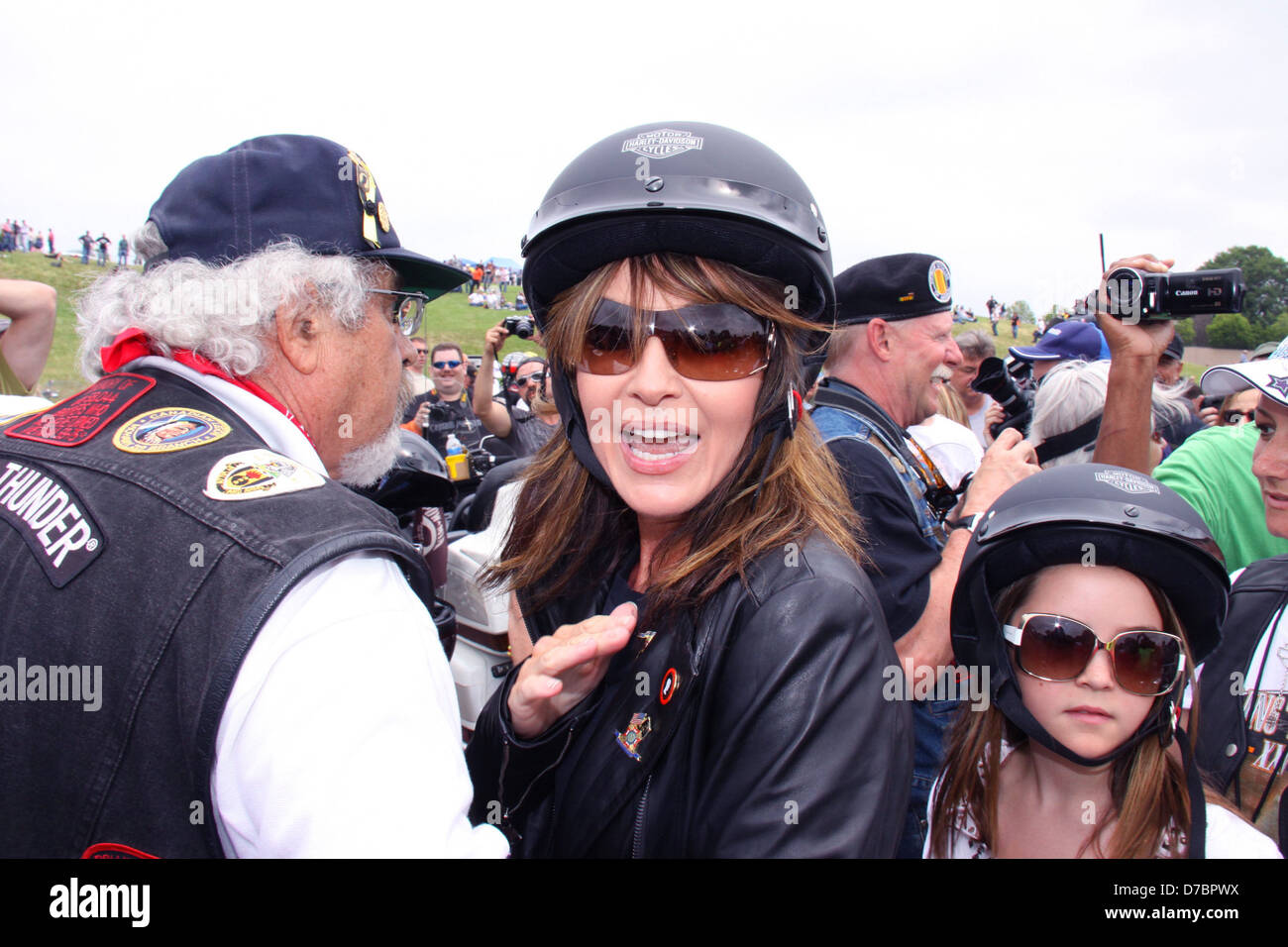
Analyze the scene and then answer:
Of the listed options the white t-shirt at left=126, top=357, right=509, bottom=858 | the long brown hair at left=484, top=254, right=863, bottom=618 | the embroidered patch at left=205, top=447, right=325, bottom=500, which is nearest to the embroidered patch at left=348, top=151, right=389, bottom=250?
the long brown hair at left=484, top=254, right=863, bottom=618

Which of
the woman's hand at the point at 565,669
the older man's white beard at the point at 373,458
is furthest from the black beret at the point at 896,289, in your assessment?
the woman's hand at the point at 565,669

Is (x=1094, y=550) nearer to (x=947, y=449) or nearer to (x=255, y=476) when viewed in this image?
(x=255, y=476)

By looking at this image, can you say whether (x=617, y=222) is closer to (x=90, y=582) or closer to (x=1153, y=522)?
(x=90, y=582)

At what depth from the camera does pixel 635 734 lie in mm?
1533

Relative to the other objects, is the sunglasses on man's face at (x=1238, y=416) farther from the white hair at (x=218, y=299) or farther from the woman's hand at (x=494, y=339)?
the white hair at (x=218, y=299)

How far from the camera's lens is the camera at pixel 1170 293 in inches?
117

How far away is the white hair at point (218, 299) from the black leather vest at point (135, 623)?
0.41 m

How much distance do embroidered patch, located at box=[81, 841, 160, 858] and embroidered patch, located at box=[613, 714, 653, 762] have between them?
819 mm

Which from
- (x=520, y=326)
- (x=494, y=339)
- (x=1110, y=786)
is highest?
(x=494, y=339)

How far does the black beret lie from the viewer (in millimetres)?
3758

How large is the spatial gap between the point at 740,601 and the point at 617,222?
934mm

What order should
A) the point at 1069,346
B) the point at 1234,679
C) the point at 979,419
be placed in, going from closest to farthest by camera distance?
the point at 1234,679, the point at 1069,346, the point at 979,419

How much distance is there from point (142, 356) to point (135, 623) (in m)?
0.77

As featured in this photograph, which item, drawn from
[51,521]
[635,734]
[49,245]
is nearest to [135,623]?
[51,521]
